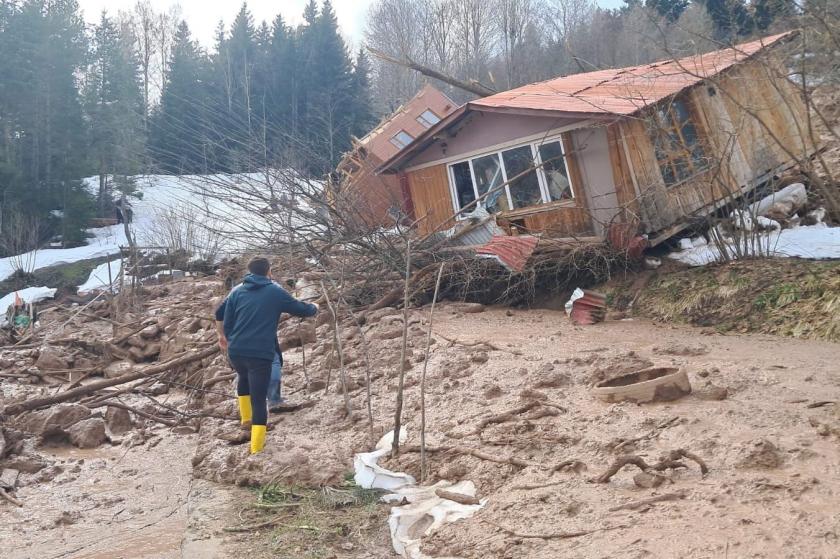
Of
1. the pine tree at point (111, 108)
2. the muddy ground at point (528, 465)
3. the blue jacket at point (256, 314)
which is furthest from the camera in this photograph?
the pine tree at point (111, 108)

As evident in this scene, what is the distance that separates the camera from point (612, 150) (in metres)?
13.4

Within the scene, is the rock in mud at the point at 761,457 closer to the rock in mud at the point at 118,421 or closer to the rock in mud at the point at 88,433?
the rock in mud at the point at 88,433

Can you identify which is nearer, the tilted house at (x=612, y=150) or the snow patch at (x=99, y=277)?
the tilted house at (x=612, y=150)

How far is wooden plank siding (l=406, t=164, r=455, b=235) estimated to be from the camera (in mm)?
16453

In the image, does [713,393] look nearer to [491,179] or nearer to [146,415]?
[146,415]

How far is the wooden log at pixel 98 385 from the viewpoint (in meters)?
8.20

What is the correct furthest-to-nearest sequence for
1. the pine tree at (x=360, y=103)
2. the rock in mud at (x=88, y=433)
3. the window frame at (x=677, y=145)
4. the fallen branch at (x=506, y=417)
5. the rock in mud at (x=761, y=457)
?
the pine tree at (x=360, y=103), the window frame at (x=677, y=145), the rock in mud at (x=88, y=433), the fallen branch at (x=506, y=417), the rock in mud at (x=761, y=457)

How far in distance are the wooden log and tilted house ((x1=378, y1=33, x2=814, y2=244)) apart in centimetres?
403

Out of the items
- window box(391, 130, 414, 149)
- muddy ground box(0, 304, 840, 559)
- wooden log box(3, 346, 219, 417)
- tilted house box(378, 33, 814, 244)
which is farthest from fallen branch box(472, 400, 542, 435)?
window box(391, 130, 414, 149)

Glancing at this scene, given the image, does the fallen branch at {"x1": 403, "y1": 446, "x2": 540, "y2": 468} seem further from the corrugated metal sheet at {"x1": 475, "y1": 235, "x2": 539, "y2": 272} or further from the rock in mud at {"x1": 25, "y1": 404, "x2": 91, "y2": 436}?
the corrugated metal sheet at {"x1": 475, "y1": 235, "x2": 539, "y2": 272}

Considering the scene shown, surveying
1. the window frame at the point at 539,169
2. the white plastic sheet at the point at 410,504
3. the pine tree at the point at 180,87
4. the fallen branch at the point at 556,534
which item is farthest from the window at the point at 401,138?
the fallen branch at the point at 556,534

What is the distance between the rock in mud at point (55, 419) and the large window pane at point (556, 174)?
9182 mm

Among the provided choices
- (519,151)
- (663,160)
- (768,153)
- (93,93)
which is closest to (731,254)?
(663,160)

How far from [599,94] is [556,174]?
166 cm
